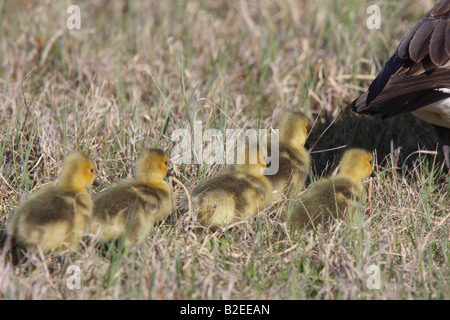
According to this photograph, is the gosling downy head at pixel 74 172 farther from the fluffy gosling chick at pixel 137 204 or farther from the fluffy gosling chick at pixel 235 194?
the fluffy gosling chick at pixel 235 194

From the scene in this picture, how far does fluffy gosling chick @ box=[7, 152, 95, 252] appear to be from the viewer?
2.71m

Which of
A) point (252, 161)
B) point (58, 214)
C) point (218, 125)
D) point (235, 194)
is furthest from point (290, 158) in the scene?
point (58, 214)

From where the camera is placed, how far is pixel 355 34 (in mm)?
5320

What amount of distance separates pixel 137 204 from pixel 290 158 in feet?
3.08

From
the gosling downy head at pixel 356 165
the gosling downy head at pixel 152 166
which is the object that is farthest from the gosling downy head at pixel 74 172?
the gosling downy head at pixel 356 165

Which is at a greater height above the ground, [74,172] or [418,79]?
[418,79]

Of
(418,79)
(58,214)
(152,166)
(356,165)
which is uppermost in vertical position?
(418,79)

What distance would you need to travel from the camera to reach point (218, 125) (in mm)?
4074

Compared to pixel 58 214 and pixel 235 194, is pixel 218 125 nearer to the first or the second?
pixel 235 194

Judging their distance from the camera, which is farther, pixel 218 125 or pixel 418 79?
pixel 218 125

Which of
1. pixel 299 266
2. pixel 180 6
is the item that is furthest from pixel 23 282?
pixel 180 6

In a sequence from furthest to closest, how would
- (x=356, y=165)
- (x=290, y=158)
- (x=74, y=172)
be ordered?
(x=290, y=158), (x=356, y=165), (x=74, y=172)

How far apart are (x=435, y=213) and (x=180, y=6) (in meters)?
3.51
